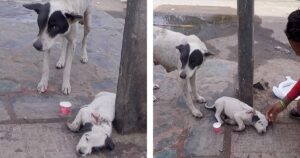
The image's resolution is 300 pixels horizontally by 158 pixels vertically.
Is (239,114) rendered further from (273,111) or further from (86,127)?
(86,127)

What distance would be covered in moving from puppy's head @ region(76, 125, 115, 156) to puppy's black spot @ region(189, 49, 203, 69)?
51cm

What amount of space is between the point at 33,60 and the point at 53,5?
0.68 metres

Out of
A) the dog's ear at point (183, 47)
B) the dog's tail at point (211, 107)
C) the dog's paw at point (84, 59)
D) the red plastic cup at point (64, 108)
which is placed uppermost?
the dog's ear at point (183, 47)

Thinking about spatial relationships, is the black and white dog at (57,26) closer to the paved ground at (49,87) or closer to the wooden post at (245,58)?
the paved ground at (49,87)

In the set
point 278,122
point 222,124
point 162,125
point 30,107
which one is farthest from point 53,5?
point 278,122

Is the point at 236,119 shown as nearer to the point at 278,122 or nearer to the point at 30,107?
the point at 278,122

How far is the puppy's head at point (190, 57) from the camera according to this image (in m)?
2.21

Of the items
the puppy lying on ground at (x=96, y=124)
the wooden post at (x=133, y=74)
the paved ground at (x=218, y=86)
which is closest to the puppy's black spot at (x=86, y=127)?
the puppy lying on ground at (x=96, y=124)

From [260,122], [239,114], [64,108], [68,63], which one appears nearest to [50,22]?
[68,63]

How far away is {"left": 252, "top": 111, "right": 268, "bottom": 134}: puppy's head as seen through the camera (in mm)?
2283

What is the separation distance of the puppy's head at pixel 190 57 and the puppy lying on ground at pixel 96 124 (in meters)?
0.41

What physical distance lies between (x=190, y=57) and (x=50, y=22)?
0.77m

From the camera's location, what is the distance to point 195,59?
2.22 m

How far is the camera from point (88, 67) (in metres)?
3.03
